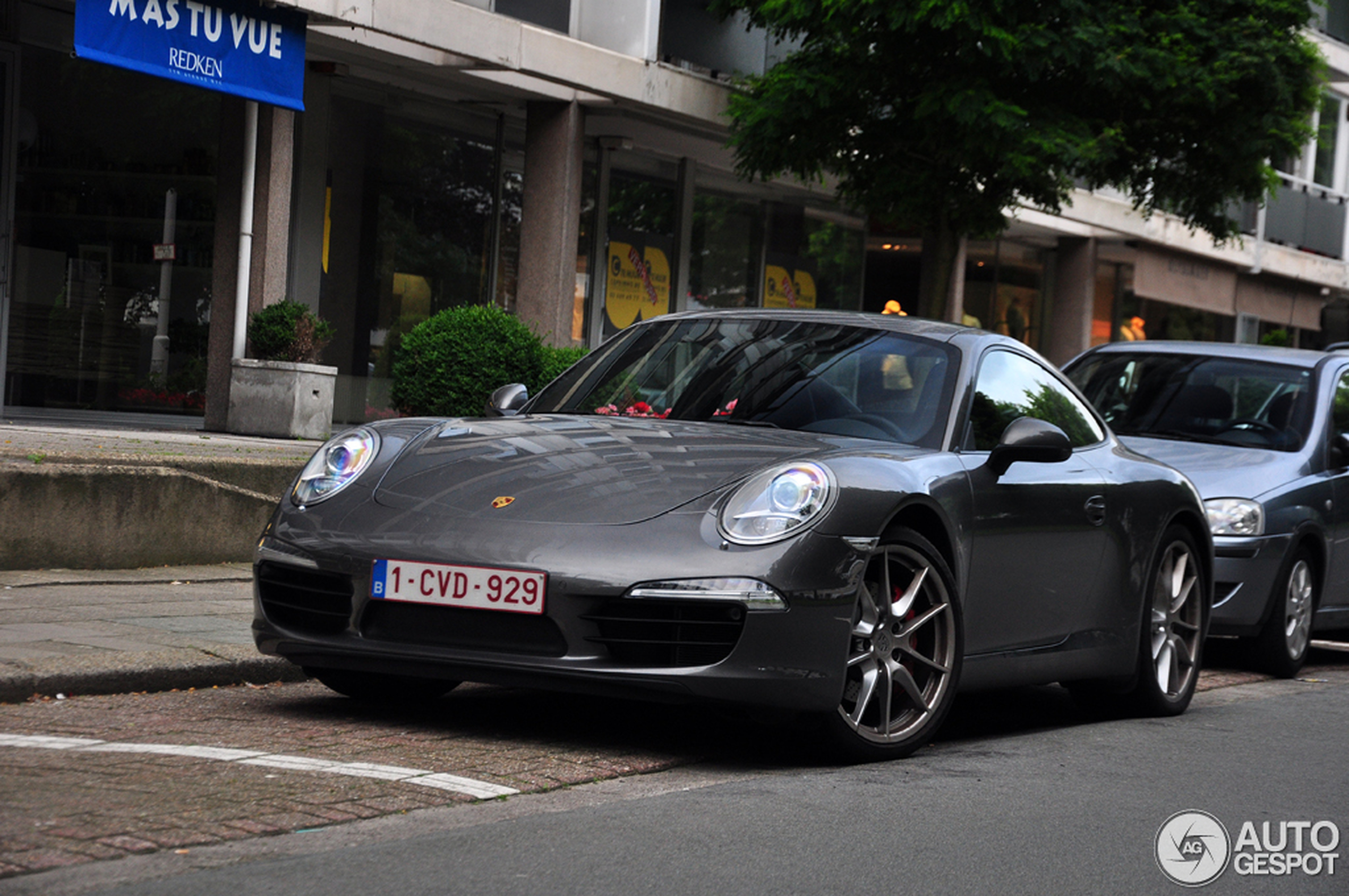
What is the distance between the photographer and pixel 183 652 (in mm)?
6180

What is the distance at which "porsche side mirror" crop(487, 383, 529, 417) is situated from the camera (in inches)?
249

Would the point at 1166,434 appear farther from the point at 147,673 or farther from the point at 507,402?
the point at 147,673

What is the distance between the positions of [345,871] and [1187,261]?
29874 mm

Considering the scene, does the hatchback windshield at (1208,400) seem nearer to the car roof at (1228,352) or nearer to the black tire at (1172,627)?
the car roof at (1228,352)

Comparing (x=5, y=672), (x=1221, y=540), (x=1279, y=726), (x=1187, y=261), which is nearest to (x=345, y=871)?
(x=5, y=672)

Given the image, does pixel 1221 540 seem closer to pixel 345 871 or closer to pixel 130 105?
pixel 345 871

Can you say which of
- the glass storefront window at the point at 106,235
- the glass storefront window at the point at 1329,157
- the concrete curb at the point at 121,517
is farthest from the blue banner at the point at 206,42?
the glass storefront window at the point at 1329,157

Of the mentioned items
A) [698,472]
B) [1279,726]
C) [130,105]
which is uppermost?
[130,105]

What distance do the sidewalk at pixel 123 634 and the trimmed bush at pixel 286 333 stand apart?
6.71m

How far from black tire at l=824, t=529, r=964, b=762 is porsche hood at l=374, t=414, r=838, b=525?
42 cm

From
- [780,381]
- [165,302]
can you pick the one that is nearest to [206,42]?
[165,302]

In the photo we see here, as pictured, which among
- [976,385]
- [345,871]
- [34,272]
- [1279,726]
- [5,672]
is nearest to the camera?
[345,871]

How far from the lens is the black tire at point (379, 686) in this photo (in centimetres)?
563

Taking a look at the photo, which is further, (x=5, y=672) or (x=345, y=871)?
(x=5, y=672)
